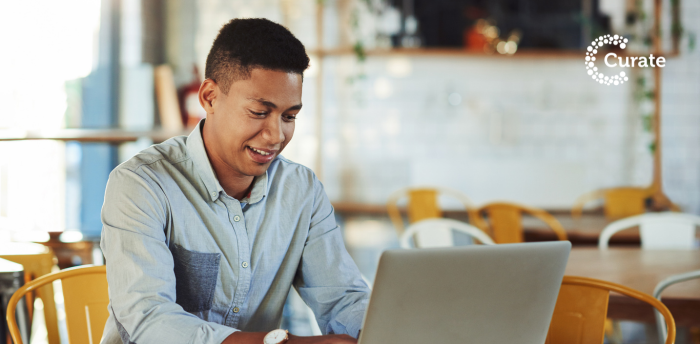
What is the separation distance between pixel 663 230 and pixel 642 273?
2.57 ft

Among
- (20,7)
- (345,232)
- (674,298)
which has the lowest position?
(345,232)

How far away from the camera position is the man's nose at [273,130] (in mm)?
1111

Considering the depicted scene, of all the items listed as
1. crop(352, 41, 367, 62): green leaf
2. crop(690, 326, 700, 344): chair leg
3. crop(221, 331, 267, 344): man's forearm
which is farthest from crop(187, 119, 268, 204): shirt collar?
crop(352, 41, 367, 62): green leaf

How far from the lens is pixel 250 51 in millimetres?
1098

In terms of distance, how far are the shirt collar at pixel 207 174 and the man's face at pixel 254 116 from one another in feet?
→ 0.13

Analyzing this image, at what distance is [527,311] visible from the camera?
33.9 inches

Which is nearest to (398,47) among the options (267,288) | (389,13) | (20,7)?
(389,13)

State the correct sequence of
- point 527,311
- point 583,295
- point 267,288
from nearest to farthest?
point 527,311 < point 267,288 < point 583,295

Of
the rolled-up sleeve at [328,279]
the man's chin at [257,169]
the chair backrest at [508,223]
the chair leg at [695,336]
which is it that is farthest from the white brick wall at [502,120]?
the man's chin at [257,169]

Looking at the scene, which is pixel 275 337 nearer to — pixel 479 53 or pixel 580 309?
pixel 580 309

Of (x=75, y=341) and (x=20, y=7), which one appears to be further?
(x=20, y=7)

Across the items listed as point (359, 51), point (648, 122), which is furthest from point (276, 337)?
point (648, 122)

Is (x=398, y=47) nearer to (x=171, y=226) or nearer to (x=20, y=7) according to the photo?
(x=20, y=7)

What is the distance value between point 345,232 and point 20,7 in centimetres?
274
